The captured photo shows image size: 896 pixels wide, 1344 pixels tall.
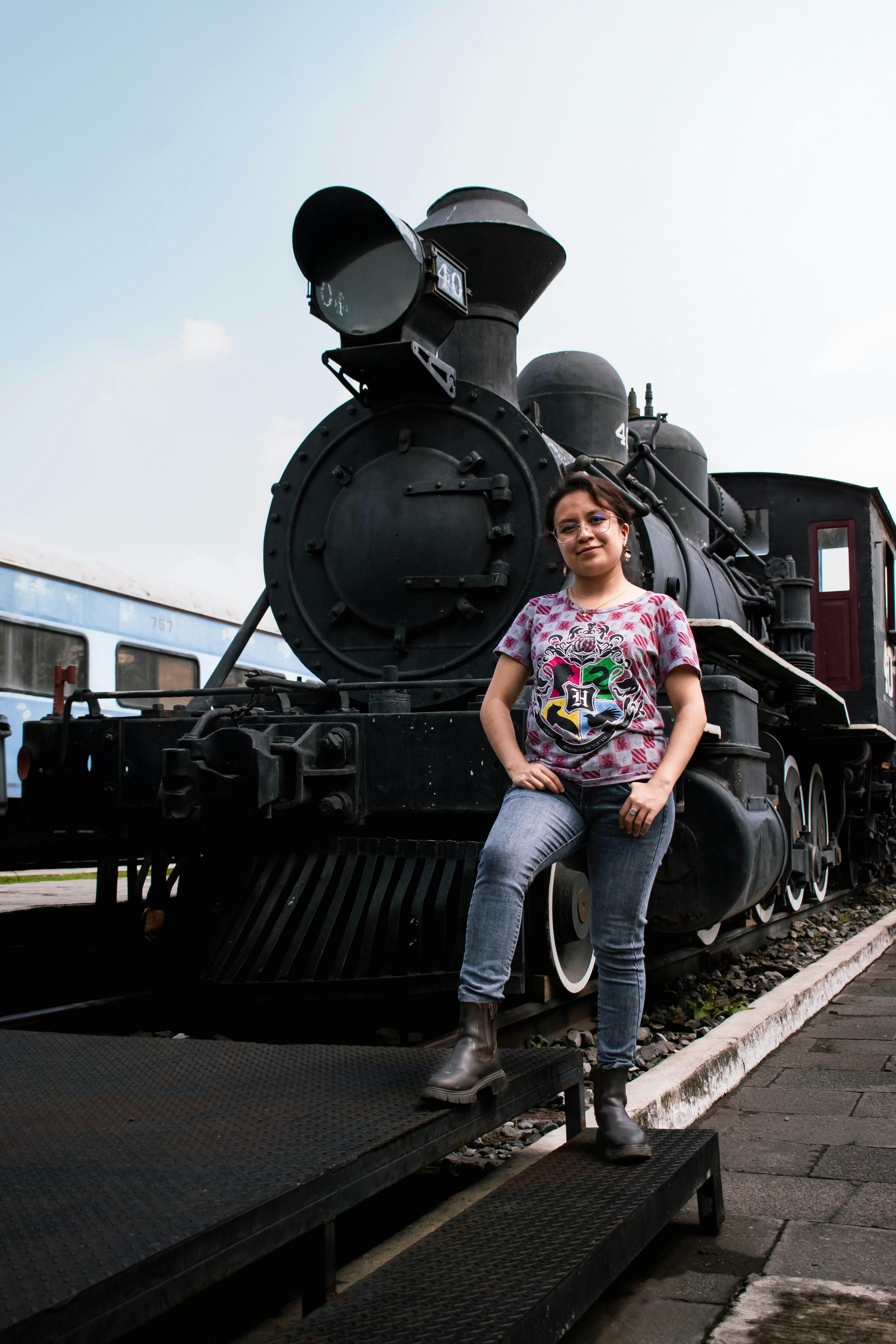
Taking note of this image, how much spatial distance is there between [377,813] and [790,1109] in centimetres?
156

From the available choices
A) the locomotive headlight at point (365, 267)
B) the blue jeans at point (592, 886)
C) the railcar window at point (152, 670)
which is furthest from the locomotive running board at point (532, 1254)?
the railcar window at point (152, 670)

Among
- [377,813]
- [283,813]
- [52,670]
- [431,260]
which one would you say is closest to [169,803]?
[283,813]

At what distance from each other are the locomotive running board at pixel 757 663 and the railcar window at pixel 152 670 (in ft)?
17.0

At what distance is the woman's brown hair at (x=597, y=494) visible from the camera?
2484 mm

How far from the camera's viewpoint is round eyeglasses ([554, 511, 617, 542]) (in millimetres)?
2459

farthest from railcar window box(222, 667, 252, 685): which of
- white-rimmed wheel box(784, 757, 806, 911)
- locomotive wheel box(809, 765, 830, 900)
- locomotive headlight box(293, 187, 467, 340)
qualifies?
locomotive headlight box(293, 187, 467, 340)

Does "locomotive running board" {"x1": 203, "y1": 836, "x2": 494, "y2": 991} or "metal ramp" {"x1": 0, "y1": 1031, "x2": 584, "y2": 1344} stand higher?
"locomotive running board" {"x1": 203, "y1": 836, "x2": 494, "y2": 991}

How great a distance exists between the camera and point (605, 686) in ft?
7.77

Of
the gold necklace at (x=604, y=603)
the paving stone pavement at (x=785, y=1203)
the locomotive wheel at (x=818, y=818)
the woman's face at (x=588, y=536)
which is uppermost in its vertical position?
the woman's face at (x=588, y=536)

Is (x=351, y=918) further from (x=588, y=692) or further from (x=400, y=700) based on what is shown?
(x=588, y=692)

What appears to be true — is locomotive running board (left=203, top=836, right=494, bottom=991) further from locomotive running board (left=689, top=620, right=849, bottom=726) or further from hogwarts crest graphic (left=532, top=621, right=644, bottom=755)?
hogwarts crest graphic (left=532, top=621, right=644, bottom=755)

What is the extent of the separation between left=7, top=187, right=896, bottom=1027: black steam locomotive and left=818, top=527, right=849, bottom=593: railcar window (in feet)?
10.6

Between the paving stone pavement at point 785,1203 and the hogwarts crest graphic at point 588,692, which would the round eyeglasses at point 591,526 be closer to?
the hogwarts crest graphic at point 588,692

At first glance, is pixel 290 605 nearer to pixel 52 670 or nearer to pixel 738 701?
pixel 738 701
